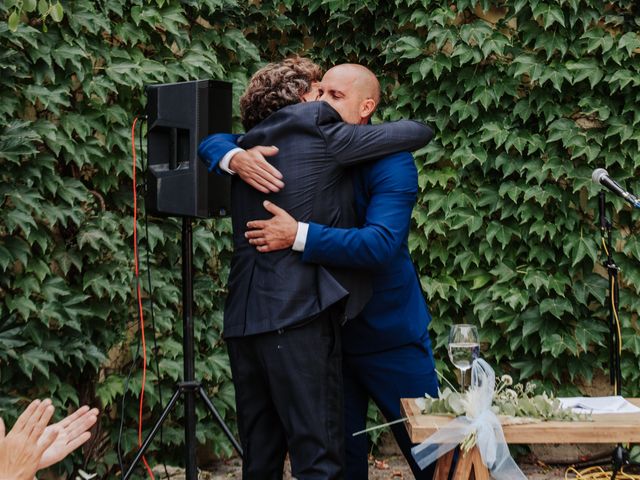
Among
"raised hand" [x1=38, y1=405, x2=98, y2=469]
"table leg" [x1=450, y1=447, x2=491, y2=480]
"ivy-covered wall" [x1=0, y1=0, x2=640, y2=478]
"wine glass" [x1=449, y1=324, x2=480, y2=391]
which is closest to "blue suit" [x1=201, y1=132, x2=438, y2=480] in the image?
"wine glass" [x1=449, y1=324, x2=480, y2=391]

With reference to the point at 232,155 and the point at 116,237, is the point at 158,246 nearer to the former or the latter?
the point at 116,237

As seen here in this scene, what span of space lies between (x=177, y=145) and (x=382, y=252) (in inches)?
42.3

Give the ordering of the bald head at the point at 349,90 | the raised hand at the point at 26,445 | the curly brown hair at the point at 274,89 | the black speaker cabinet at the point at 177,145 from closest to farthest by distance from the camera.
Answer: the raised hand at the point at 26,445
the curly brown hair at the point at 274,89
the bald head at the point at 349,90
the black speaker cabinet at the point at 177,145

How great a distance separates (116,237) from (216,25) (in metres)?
1.21

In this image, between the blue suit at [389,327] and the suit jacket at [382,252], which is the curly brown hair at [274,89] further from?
the suit jacket at [382,252]

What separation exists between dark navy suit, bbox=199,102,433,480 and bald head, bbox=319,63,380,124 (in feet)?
0.54

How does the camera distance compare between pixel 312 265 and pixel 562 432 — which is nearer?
pixel 562 432

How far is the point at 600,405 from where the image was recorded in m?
→ 2.19

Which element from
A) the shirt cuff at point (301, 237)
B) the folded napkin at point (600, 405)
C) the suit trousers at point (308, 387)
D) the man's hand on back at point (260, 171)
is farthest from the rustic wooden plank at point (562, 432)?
the man's hand on back at point (260, 171)

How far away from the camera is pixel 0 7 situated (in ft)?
9.71

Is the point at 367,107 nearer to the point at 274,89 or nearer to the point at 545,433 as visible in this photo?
the point at 274,89

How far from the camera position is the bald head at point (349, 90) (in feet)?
Result: 7.64

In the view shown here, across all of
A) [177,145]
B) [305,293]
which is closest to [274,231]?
[305,293]

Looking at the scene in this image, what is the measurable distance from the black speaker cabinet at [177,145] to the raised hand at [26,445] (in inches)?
48.5
